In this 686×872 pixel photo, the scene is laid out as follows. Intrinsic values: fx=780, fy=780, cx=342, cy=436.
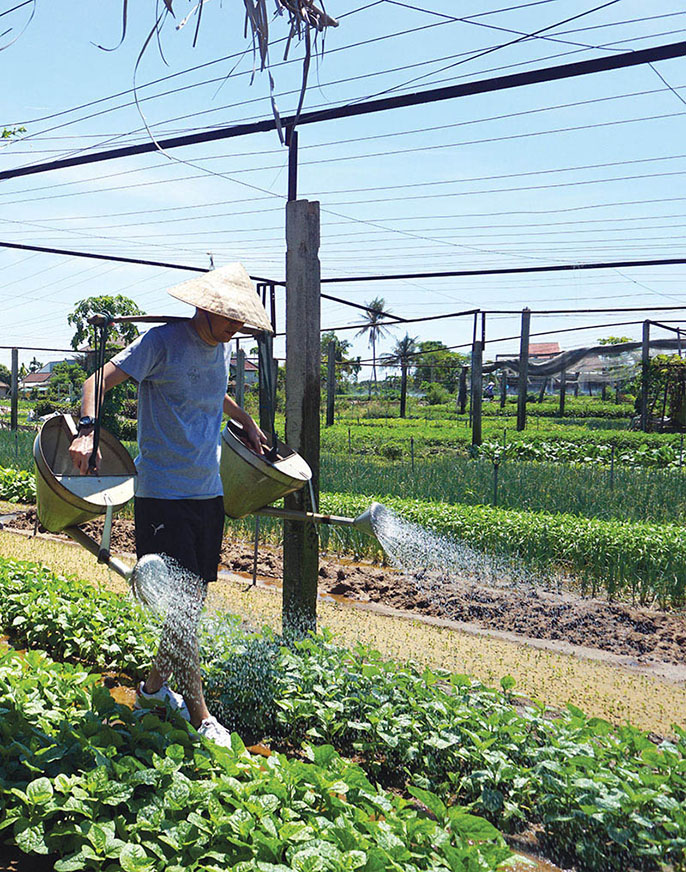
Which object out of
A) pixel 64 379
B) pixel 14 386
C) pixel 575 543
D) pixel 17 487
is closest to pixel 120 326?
pixel 14 386

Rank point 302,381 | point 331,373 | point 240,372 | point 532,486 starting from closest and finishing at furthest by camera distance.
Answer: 1. point 302,381
2. point 532,486
3. point 240,372
4. point 331,373

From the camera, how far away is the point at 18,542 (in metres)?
7.05

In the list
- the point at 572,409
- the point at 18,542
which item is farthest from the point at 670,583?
the point at 572,409

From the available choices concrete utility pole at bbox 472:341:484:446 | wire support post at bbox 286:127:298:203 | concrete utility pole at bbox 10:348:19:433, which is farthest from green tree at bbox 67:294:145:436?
wire support post at bbox 286:127:298:203

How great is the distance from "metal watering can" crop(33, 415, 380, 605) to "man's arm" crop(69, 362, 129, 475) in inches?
4.2

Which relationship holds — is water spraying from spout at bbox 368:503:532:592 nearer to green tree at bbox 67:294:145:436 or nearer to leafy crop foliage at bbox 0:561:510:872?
leafy crop foliage at bbox 0:561:510:872

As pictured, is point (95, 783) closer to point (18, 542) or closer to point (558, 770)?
point (558, 770)

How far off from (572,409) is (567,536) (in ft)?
70.0

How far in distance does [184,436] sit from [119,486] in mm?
364

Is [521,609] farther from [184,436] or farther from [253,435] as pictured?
[184,436]

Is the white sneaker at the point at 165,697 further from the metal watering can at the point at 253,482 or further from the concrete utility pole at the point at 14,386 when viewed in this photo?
the concrete utility pole at the point at 14,386

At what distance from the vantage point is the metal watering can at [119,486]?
103 inches

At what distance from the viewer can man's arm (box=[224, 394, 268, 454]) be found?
3.37 metres

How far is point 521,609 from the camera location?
17.3 feet
